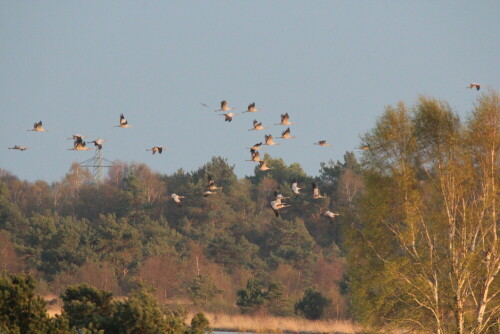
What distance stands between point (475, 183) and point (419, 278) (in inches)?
168

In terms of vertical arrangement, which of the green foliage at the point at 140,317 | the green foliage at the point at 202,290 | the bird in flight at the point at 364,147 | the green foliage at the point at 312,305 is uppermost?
the bird in flight at the point at 364,147

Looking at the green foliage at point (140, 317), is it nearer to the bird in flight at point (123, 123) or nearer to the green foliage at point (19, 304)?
the green foliage at point (19, 304)

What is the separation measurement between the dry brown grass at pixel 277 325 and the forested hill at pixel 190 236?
4.74 feet

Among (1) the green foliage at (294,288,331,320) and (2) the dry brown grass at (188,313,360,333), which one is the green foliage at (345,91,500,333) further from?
(1) the green foliage at (294,288,331,320)

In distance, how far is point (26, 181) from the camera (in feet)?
339

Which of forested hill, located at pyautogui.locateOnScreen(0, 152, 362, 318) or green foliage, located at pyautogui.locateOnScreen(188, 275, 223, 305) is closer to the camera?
green foliage, located at pyautogui.locateOnScreen(188, 275, 223, 305)

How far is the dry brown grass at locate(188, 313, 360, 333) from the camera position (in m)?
48.1

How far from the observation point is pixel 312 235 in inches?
3145

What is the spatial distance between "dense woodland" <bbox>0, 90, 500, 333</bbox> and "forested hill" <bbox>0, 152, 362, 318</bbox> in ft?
0.40

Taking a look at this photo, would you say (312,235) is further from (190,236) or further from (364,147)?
(364,147)

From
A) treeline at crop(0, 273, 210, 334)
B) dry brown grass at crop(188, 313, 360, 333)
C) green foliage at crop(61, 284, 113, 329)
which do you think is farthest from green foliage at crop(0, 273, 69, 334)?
dry brown grass at crop(188, 313, 360, 333)

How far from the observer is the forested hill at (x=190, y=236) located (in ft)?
198

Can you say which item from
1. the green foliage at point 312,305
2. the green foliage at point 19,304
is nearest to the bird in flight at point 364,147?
the green foliage at point 312,305

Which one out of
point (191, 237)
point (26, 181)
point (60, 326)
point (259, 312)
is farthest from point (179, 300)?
point (26, 181)
